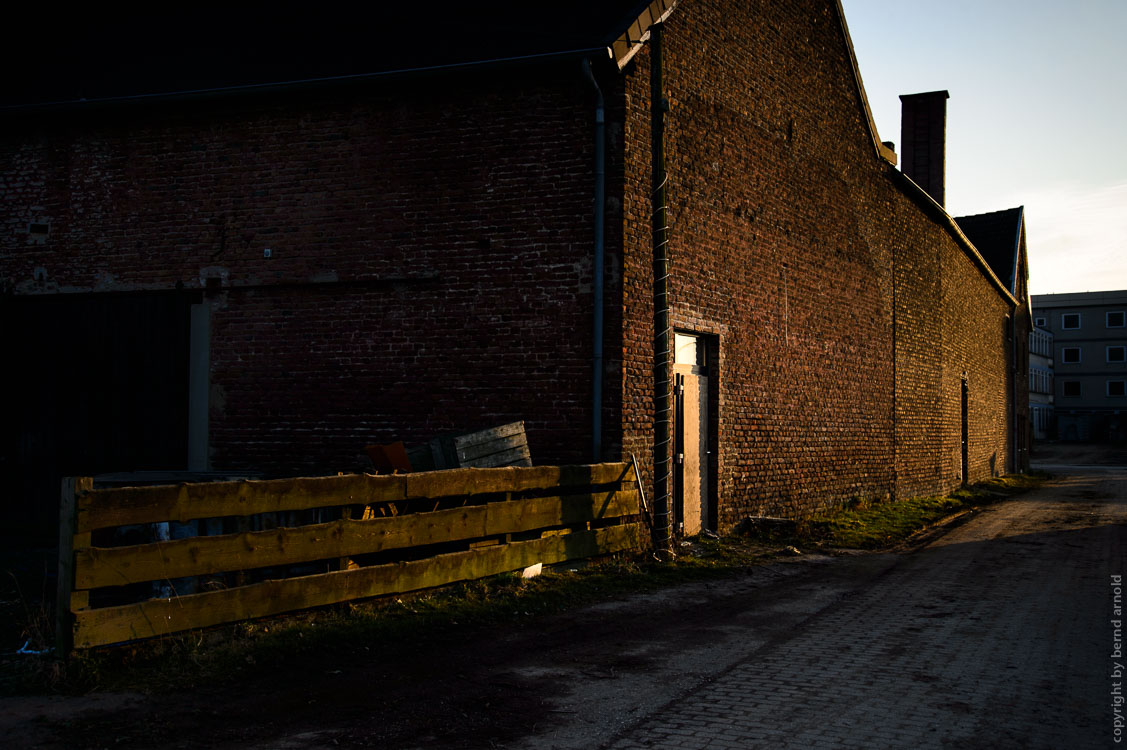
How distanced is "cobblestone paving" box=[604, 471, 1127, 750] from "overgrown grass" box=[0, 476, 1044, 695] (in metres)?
2.03

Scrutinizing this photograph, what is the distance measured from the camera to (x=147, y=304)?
1257cm

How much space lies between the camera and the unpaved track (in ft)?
15.4

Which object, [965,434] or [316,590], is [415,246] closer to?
[316,590]

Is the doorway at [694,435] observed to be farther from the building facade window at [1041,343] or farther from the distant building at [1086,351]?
the distant building at [1086,351]

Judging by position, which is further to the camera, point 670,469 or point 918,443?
point 918,443

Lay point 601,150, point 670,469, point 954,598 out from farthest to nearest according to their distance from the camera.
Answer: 1. point 670,469
2. point 601,150
3. point 954,598

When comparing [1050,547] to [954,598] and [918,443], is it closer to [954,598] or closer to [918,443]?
[954,598]

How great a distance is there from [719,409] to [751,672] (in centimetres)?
719

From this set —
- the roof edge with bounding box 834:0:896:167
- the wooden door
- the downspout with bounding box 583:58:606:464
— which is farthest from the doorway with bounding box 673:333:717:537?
the roof edge with bounding box 834:0:896:167

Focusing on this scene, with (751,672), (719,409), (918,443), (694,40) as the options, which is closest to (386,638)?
(751,672)

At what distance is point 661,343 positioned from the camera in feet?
37.0

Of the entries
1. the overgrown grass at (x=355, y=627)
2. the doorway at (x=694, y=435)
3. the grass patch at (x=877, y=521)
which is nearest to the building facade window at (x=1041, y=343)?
the grass patch at (x=877, y=521)

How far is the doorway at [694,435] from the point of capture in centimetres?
1226

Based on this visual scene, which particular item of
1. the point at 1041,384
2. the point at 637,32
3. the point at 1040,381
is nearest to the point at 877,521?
the point at 637,32
